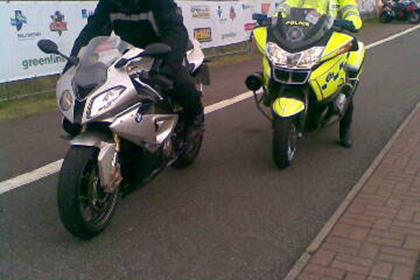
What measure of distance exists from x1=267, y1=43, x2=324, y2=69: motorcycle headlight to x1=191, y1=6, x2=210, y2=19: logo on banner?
24.9 feet

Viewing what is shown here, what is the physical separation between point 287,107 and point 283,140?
1.03 ft

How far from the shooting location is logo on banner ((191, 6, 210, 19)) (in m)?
13.2

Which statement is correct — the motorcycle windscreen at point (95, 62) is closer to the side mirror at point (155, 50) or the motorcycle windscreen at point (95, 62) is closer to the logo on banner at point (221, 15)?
the side mirror at point (155, 50)

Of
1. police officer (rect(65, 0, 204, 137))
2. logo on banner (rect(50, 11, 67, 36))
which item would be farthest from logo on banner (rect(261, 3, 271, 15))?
police officer (rect(65, 0, 204, 137))

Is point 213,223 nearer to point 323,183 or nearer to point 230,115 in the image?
point 323,183

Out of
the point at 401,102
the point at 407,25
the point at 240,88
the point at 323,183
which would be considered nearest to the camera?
the point at 323,183

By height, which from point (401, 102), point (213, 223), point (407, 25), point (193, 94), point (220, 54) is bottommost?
point (407, 25)

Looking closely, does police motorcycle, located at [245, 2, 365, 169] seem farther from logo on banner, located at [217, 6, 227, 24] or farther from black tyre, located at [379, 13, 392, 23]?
black tyre, located at [379, 13, 392, 23]

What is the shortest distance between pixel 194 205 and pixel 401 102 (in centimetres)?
541

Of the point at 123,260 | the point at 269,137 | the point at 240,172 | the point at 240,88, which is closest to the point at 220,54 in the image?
the point at 240,88

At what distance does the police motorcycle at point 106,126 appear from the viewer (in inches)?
161

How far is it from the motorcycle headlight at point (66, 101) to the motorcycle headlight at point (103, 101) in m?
0.17

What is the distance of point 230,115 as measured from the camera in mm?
8516

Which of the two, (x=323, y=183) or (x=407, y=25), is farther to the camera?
(x=407, y=25)
